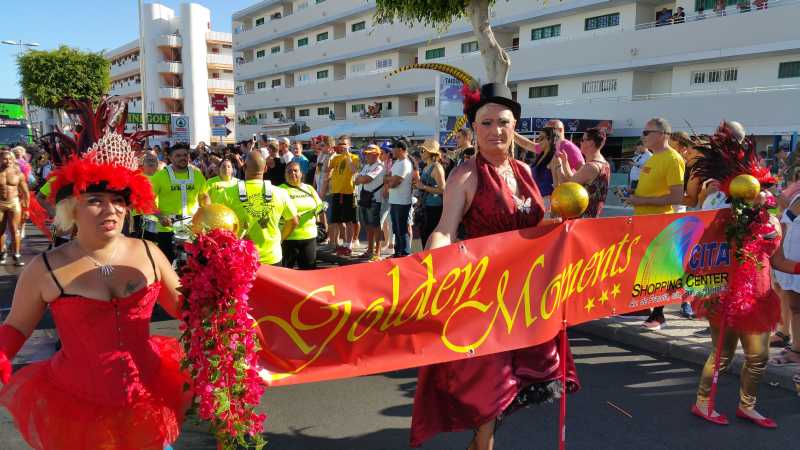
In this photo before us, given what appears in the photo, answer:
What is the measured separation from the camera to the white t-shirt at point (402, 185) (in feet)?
30.1

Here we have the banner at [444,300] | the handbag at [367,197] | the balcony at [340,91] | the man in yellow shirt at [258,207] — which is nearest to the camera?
the banner at [444,300]

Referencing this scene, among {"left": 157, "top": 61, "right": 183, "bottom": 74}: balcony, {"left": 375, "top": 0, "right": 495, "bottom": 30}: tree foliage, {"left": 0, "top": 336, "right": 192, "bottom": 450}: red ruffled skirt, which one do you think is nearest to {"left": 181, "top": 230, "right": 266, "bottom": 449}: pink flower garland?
{"left": 0, "top": 336, "right": 192, "bottom": 450}: red ruffled skirt

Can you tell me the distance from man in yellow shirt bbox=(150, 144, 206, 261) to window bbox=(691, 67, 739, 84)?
78.5 feet

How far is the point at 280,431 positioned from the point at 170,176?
4.16 metres

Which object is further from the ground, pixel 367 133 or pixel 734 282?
pixel 367 133

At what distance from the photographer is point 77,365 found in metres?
2.25

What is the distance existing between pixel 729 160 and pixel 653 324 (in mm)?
2532

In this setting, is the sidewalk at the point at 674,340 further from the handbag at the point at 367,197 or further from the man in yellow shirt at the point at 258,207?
the handbag at the point at 367,197

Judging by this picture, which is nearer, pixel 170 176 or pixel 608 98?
pixel 170 176

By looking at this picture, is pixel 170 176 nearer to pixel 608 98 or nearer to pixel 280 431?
pixel 280 431

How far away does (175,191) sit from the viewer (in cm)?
686

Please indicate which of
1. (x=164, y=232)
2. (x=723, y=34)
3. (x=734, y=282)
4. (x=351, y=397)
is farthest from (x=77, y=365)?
(x=723, y=34)

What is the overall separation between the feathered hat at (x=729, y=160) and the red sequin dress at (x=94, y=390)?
3.76m

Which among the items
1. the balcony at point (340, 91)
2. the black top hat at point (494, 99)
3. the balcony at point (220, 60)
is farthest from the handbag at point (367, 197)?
the balcony at point (220, 60)
